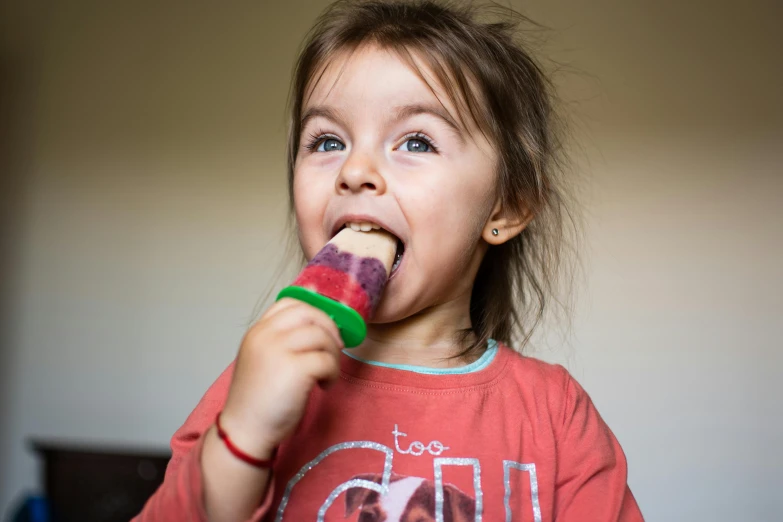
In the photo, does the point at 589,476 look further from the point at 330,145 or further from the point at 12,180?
the point at 12,180

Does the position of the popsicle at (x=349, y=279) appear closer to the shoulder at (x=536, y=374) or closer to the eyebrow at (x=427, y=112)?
the eyebrow at (x=427, y=112)

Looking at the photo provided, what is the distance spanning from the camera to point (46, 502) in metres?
2.43

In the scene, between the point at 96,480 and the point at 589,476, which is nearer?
the point at 589,476

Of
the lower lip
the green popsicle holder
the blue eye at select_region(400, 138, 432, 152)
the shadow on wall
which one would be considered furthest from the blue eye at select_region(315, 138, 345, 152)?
the shadow on wall

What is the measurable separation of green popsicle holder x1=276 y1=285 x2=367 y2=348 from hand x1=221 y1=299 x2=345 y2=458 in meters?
0.04

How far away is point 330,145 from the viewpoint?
3.41ft

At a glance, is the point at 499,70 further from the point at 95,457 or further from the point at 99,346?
the point at 99,346

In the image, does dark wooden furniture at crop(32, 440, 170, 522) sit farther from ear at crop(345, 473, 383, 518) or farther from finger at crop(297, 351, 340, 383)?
finger at crop(297, 351, 340, 383)

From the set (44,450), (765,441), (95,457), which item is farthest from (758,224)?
(44,450)

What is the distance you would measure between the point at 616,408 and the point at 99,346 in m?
2.29

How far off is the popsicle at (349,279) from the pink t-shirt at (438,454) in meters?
0.18

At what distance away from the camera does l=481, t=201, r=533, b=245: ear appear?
3.70 feet

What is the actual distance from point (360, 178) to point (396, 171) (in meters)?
0.07

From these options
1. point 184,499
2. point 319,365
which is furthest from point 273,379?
point 184,499
